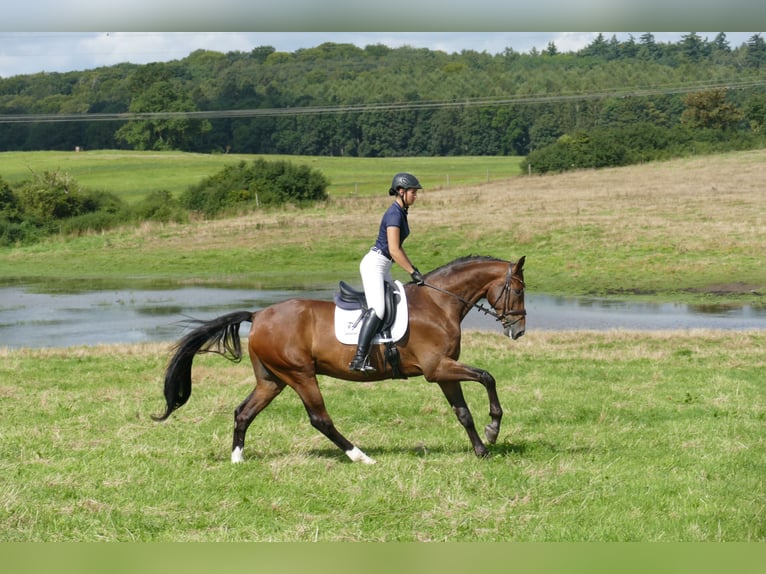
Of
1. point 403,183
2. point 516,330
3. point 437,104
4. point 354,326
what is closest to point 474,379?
point 516,330

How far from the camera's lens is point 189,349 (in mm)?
9484

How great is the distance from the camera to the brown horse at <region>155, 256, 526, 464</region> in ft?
30.5

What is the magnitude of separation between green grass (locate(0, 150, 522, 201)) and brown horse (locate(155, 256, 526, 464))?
5753 centimetres

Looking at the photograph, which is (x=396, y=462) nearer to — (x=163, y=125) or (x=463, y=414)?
(x=463, y=414)

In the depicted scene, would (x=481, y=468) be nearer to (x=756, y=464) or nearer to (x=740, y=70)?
(x=756, y=464)

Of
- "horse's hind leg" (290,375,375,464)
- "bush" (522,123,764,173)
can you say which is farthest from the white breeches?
"bush" (522,123,764,173)

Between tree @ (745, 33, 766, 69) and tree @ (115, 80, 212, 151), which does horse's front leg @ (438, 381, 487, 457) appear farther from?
tree @ (745, 33, 766, 69)

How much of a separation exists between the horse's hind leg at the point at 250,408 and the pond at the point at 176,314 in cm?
1362

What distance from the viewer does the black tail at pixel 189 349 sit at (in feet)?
31.1

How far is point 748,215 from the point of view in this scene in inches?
1625

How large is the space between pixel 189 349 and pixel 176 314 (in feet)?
61.9

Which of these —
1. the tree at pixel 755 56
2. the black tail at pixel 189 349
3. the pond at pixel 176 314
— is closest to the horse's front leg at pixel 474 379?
the black tail at pixel 189 349

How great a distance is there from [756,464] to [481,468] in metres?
2.74

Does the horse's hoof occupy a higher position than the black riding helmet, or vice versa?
the black riding helmet
